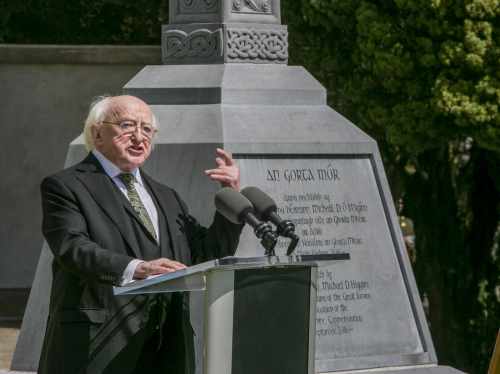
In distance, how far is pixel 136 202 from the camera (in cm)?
650

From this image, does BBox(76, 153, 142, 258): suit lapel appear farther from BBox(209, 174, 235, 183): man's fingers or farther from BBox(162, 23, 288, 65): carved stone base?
BBox(162, 23, 288, 65): carved stone base

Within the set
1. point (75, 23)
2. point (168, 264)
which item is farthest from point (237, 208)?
point (75, 23)

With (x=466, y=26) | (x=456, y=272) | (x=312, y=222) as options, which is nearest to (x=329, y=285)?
(x=312, y=222)

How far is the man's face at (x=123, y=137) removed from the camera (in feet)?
21.3

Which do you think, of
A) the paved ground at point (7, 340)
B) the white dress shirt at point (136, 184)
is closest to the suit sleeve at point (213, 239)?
the white dress shirt at point (136, 184)

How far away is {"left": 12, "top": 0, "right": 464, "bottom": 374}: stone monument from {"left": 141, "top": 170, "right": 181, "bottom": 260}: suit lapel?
1.28 meters

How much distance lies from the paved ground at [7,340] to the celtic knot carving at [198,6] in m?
3.70

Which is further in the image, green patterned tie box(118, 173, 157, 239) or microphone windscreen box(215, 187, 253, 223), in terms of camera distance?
green patterned tie box(118, 173, 157, 239)

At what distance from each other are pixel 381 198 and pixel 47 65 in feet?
21.7

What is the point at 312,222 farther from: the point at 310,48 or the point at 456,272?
the point at 456,272

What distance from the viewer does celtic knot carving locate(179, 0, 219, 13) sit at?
8.48 metres

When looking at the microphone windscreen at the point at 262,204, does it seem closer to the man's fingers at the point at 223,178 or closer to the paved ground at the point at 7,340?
the man's fingers at the point at 223,178

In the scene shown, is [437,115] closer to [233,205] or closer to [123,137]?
[123,137]

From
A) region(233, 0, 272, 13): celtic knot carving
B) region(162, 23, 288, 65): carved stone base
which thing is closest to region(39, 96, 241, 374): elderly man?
region(162, 23, 288, 65): carved stone base
